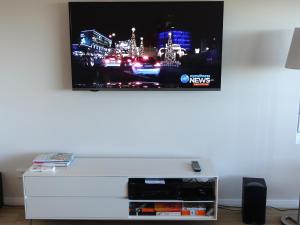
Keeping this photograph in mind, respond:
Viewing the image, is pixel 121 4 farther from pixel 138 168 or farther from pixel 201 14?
pixel 138 168

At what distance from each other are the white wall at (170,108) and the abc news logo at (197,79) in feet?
0.51

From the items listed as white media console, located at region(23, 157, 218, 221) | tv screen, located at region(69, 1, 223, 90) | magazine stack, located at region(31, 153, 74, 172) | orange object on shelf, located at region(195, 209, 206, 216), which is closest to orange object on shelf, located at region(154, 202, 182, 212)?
white media console, located at region(23, 157, 218, 221)

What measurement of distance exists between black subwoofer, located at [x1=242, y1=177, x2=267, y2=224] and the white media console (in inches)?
12.3

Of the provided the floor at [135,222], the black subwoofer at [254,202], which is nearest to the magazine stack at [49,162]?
the floor at [135,222]

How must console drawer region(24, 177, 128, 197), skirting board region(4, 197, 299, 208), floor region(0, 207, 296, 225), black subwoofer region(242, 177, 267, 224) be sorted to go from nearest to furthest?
console drawer region(24, 177, 128, 197)
black subwoofer region(242, 177, 267, 224)
floor region(0, 207, 296, 225)
skirting board region(4, 197, 299, 208)

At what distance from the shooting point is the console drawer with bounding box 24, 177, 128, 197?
2.79 m

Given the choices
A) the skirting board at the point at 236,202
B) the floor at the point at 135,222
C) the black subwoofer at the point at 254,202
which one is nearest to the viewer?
the black subwoofer at the point at 254,202

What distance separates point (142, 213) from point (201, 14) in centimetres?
175

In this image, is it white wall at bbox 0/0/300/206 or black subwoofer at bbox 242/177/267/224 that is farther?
white wall at bbox 0/0/300/206

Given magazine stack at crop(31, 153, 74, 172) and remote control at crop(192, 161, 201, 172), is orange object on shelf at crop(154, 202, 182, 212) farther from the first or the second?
magazine stack at crop(31, 153, 74, 172)

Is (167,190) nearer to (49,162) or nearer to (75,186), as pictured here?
(75,186)

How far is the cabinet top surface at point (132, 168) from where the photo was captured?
2.80m

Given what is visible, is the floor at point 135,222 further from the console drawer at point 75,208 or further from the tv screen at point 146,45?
the tv screen at point 146,45

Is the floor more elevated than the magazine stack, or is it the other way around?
the magazine stack
